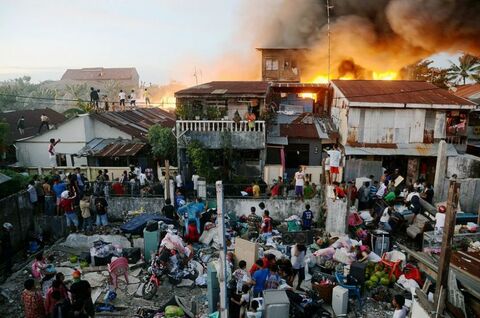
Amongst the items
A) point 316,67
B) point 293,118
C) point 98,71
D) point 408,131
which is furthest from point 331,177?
point 98,71

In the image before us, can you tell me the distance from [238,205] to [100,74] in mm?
66160

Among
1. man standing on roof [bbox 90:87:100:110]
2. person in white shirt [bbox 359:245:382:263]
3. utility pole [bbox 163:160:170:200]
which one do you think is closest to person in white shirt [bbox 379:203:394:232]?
person in white shirt [bbox 359:245:382:263]

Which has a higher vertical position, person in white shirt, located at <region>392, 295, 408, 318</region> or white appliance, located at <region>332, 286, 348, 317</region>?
person in white shirt, located at <region>392, 295, 408, 318</region>

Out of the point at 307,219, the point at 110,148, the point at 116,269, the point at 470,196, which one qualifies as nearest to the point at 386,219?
the point at 307,219

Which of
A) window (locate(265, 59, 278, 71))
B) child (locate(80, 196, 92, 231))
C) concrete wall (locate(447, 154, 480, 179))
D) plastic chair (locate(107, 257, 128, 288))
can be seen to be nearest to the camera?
plastic chair (locate(107, 257, 128, 288))

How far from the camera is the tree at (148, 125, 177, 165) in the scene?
19.5 m

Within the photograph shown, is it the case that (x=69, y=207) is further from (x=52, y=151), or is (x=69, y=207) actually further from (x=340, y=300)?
(x=340, y=300)

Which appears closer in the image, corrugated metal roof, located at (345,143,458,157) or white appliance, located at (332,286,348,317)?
white appliance, located at (332,286,348,317)

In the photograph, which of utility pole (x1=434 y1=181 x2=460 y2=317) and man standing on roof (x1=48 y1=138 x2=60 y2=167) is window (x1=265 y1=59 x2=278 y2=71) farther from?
utility pole (x1=434 y1=181 x2=460 y2=317)

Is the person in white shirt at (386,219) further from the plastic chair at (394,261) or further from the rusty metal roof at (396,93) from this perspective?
the rusty metal roof at (396,93)

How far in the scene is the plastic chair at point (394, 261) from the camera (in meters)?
9.91

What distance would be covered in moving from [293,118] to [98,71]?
2419 inches

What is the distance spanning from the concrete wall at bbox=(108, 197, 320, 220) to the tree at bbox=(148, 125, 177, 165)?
5019 millimetres

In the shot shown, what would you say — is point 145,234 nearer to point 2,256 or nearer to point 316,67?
point 2,256
